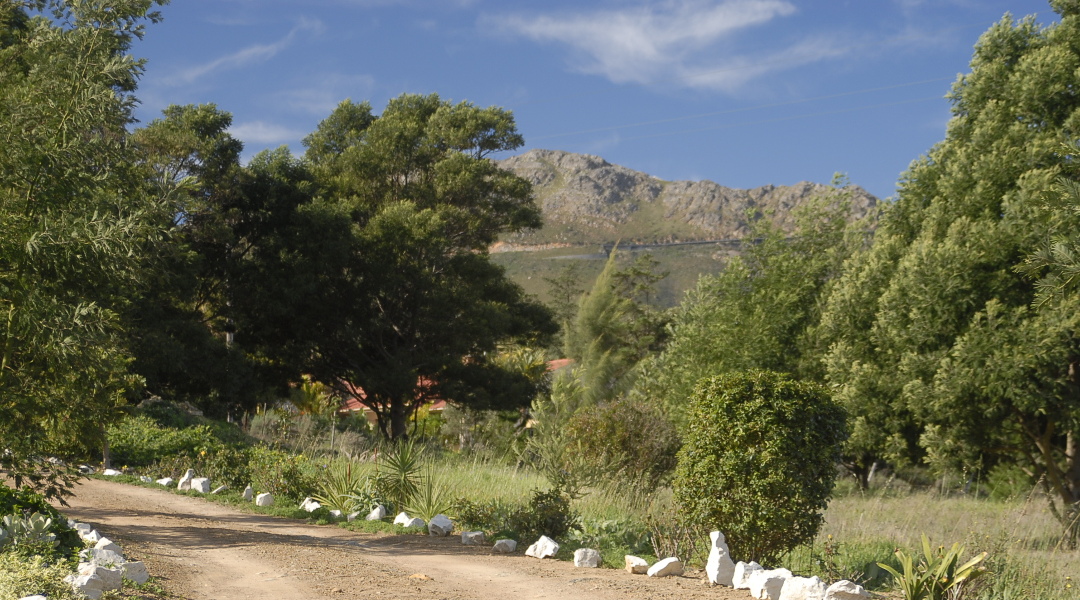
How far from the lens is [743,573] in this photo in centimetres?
725

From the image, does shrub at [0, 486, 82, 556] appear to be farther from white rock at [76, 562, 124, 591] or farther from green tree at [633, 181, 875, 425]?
green tree at [633, 181, 875, 425]

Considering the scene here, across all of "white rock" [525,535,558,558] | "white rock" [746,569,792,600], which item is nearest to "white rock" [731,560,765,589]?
"white rock" [746,569,792,600]

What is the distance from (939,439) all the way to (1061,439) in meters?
4.70

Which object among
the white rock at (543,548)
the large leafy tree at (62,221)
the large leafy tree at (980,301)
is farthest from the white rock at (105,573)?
the large leafy tree at (980,301)

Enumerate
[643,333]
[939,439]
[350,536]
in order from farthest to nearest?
[643,333], [939,439], [350,536]

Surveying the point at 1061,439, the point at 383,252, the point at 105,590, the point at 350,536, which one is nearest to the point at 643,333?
the point at 383,252

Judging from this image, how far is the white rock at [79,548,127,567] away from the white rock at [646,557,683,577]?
4.41 metres

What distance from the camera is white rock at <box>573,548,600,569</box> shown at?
27.5 ft

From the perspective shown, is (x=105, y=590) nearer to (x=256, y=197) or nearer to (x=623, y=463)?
(x=623, y=463)

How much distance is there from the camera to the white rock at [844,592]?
21.1ft

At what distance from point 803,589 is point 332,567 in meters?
4.18

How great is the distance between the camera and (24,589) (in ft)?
18.4

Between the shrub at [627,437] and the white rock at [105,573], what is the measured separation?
376 inches

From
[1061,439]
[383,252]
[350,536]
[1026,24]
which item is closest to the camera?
[350,536]
